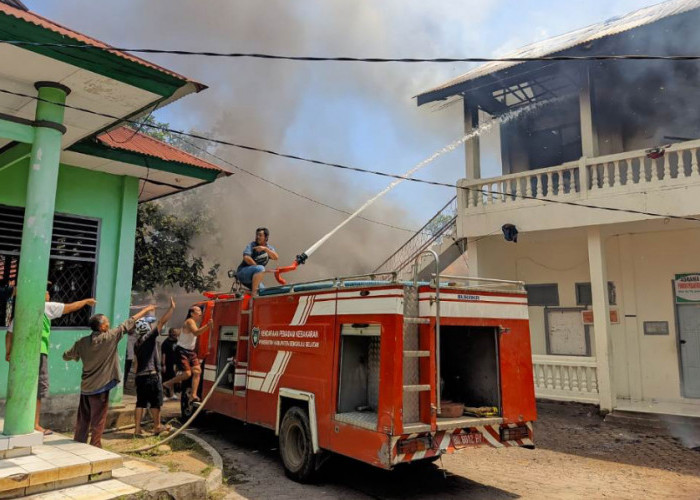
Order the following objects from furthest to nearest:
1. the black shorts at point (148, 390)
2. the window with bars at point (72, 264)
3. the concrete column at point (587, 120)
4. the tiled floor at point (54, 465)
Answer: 1. the concrete column at point (587, 120)
2. the window with bars at point (72, 264)
3. the black shorts at point (148, 390)
4. the tiled floor at point (54, 465)

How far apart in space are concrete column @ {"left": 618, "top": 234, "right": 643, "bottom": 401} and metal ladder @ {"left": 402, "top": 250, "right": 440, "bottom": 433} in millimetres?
7468

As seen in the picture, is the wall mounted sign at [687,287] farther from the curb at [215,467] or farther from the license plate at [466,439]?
the curb at [215,467]

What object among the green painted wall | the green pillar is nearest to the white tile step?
the green pillar

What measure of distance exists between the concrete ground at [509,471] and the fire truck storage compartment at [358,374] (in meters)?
0.81

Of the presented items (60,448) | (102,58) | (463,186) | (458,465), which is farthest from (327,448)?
(463,186)

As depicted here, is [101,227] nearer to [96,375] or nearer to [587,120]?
[96,375]

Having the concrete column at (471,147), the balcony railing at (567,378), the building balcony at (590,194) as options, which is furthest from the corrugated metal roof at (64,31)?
the balcony railing at (567,378)

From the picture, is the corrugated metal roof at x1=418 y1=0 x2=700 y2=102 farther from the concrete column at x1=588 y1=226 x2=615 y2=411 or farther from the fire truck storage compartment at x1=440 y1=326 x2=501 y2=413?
the fire truck storage compartment at x1=440 y1=326 x2=501 y2=413

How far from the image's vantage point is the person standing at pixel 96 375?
5.46 metres

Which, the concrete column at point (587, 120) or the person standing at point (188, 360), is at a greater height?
the concrete column at point (587, 120)

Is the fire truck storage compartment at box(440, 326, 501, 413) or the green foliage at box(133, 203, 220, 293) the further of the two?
the green foliage at box(133, 203, 220, 293)

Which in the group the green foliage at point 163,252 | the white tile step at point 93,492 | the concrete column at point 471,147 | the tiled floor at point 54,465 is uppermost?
the concrete column at point 471,147

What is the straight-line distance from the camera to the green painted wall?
7.39 metres

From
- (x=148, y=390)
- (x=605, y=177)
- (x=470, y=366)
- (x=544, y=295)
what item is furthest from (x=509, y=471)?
(x=544, y=295)
